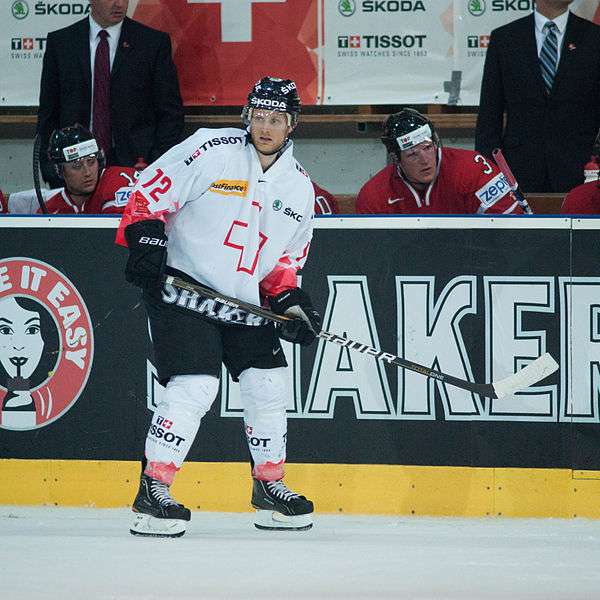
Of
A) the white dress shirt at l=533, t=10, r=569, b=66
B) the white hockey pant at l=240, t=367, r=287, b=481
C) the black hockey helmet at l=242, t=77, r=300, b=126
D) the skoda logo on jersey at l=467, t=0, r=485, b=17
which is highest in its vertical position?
the skoda logo on jersey at l=467, t=0, r=485, b=17

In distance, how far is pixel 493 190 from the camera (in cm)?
504

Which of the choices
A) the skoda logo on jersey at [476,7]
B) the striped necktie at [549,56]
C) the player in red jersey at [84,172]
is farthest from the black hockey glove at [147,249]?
the skoda logo on jersey at [476,7]

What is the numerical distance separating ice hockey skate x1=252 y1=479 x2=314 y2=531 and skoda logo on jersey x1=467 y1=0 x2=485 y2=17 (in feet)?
8.88

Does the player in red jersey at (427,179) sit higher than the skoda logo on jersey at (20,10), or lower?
lower

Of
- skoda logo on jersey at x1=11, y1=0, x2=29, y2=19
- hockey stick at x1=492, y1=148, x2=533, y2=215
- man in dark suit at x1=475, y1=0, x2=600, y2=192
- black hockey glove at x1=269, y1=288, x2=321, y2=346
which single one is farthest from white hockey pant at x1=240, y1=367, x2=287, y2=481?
skoda logo on jersey at x1=11, y1=0, x2=29, y2=19

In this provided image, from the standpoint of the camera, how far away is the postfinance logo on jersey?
4145 mm

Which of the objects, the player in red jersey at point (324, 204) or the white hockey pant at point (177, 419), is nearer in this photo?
the white hockey pant at point (177, 419)

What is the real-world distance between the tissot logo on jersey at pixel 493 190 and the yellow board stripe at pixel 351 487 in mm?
985

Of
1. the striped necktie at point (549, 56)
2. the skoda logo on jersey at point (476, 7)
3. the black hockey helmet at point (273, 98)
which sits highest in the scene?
the skoda logo on jersey at point (476, 7)

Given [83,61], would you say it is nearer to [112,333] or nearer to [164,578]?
[112,333]

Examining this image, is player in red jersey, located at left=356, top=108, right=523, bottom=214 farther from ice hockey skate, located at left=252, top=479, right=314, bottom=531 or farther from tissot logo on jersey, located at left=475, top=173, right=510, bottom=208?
ice hockey skate, located at left=252, top=479, right=314, bottom=531

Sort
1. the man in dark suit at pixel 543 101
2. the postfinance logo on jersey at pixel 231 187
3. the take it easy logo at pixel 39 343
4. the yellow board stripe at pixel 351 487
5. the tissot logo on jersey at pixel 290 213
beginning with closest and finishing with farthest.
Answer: the postfinance logo on jersey at pixel 231 187 < the tissot logo on jersey at pixel 290 213 < the yellow board stripe at pixel 351 487 < the take it easy logo at pixel 39 343 < the man in dark suit at pixel 543 101

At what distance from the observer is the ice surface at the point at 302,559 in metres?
3.26

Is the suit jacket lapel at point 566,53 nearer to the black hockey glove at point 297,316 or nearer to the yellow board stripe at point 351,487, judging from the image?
the yellow board stripe at point 351,487
